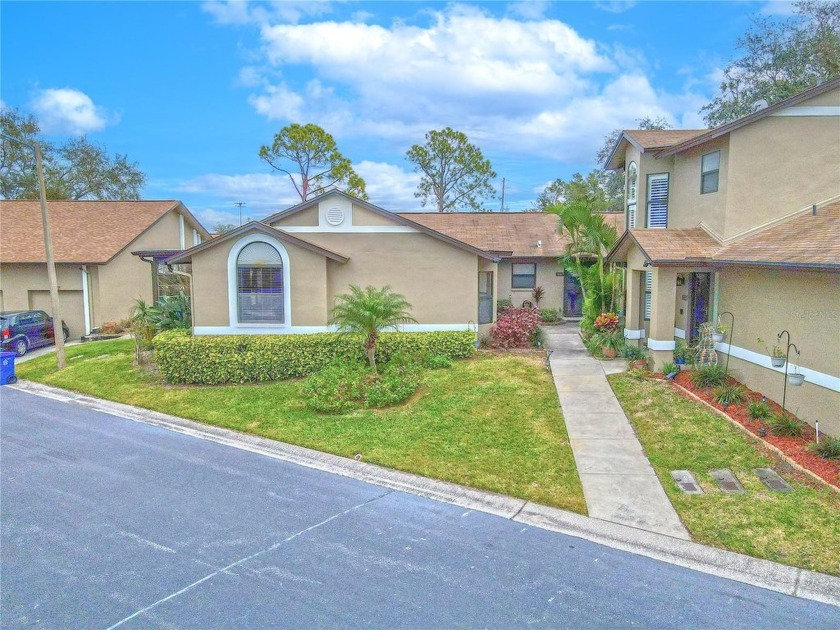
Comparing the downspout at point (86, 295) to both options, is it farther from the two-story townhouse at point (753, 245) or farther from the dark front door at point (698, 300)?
the dark front door at point (698, 300)

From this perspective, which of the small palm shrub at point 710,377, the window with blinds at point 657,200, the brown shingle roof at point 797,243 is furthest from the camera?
the window with blinds at point 657,200

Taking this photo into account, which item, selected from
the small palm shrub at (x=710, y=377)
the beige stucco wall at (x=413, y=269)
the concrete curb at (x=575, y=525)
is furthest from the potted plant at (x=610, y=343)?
the concrete curb at (x=575, y=525)

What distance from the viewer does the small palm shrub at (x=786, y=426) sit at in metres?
9.30

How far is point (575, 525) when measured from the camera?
719cm

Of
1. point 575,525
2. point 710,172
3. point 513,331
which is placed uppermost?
point 710,172

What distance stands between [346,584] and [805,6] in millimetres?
32474

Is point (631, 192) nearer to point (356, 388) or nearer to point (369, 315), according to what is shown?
point (369, 315)

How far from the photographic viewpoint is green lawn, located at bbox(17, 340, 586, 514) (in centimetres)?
871

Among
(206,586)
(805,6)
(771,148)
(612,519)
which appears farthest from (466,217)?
(206,586)

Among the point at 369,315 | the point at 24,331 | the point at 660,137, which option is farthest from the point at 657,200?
the point at 24,331

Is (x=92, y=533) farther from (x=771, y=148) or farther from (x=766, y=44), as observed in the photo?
(x=766, y=44)

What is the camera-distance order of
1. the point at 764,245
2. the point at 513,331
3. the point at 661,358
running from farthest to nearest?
the point at 513,331, the point at 661,358, the point at 764,245

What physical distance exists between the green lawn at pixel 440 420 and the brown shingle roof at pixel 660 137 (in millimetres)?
6772

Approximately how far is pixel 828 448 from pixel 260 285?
1268cm
